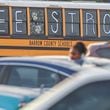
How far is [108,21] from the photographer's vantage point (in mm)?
21266

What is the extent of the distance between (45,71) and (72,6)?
552 inches

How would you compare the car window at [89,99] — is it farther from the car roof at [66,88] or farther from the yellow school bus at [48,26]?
the yellow school bus at [48,26]

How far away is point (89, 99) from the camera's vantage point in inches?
154

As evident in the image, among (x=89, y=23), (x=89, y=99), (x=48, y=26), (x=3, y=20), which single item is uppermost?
(x=3, y=20)

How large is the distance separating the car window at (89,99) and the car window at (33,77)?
3.02 metres

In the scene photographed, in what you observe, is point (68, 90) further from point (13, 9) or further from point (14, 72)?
point (13, 9)

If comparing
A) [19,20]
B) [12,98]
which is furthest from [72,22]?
[12,98]

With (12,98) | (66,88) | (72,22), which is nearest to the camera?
(66,88)

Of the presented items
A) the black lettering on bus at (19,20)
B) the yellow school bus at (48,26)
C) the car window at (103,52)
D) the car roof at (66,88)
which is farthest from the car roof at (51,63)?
the black lettering on bus at (19,20)

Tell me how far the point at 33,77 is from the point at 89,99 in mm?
3279

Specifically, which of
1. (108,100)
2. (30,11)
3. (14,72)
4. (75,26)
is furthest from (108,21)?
(108,100)

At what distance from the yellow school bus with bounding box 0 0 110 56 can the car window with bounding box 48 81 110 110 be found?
51.9ft

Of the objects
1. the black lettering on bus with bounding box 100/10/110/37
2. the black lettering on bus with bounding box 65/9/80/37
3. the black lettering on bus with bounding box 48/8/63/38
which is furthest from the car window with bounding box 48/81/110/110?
the black lettering on bus with bounding box 100/10/110/37

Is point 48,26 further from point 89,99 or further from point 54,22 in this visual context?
point 89,99
